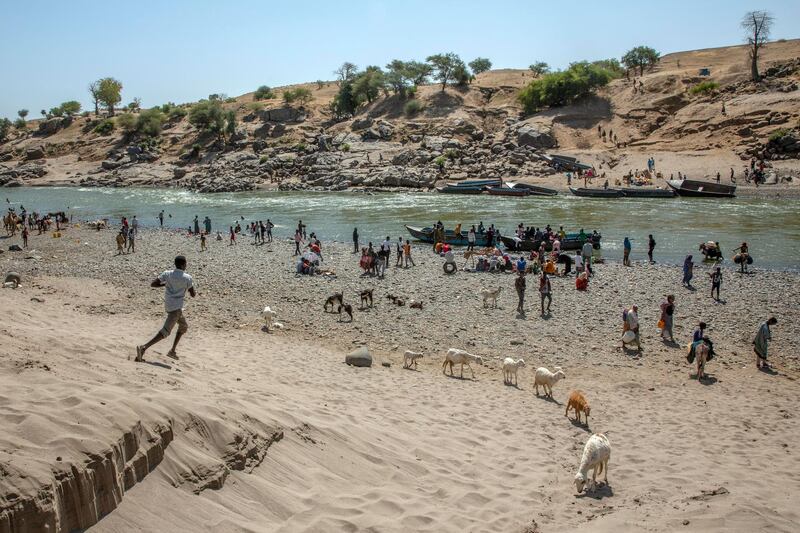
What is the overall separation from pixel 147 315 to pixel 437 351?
7.16m

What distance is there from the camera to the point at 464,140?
2790 inches

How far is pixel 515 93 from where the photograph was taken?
85.0 m

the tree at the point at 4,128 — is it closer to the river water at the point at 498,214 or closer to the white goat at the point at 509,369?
the river water at the point at 498,214

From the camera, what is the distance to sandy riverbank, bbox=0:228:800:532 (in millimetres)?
5582

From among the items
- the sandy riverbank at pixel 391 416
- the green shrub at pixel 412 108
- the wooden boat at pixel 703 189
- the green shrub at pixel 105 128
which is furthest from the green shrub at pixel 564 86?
the sandy riverbank at pixel 391 416

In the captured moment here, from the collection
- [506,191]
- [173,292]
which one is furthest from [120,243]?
[506,191]

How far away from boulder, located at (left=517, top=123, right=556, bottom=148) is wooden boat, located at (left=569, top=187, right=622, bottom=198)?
52.0 ft

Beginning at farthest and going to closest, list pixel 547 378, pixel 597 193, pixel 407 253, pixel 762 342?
pixel 597 193, pixel 407 253, pixel 762 342, pixel 547 378

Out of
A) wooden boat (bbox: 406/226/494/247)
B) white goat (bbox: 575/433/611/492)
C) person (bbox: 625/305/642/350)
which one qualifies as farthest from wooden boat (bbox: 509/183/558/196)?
white goat (bbox: 575/433/611/492)

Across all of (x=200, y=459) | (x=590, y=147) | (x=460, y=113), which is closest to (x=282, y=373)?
(x=200, y=459)

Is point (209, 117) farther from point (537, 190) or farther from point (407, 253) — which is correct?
point (407, 253)

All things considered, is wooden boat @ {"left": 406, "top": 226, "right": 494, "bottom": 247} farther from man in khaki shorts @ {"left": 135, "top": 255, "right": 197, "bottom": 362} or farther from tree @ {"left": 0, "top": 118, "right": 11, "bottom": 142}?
tree @ {"left": 0, "top": 118, "right": 11, "bottom": 142}

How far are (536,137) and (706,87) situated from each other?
18343 millimetres

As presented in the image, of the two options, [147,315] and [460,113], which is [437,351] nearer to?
[147,315]
